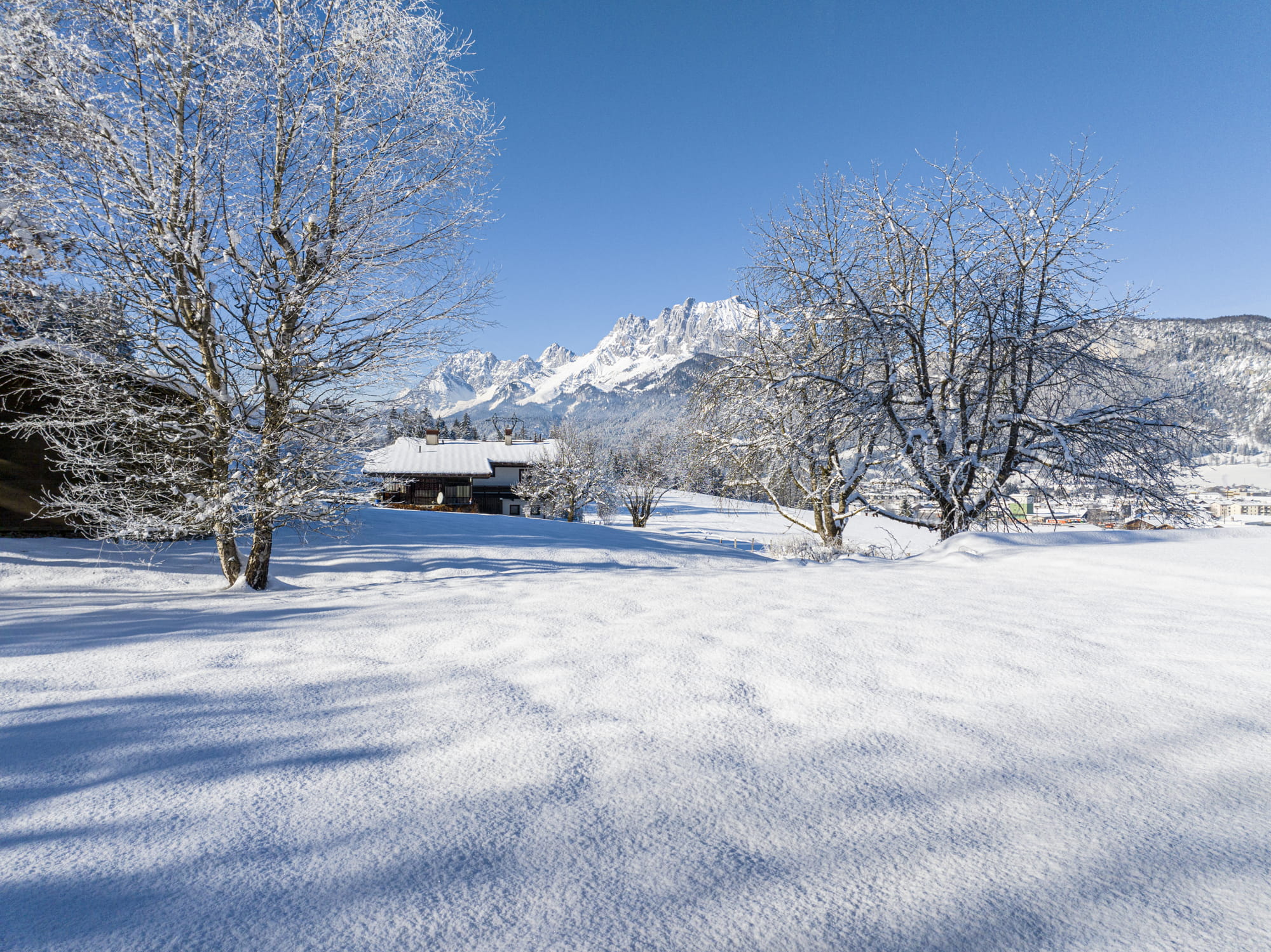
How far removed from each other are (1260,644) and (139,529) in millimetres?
7856

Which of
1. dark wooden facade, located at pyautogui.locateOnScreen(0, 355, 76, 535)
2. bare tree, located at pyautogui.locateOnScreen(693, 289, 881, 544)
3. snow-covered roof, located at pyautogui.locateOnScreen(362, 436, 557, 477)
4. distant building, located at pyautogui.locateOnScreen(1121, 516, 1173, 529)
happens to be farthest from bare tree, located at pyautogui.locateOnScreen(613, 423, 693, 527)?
dark wooden facade, located at pyautogui.locateOnScreen(0, 355, 76, 535)

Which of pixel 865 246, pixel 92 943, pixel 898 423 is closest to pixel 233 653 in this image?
pixel 92 943

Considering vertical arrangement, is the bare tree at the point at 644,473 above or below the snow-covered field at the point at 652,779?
above

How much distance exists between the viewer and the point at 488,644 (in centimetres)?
326

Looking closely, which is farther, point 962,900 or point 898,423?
point 898,423

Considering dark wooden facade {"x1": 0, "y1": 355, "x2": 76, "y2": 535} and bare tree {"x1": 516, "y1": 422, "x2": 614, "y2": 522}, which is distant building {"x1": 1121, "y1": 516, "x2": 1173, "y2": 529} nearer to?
dark wooden facade {"x1": 0, "y1": 355, "x2": 76, "y2": 535}

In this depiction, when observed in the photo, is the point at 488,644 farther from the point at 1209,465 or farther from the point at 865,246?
the point at 1209,465

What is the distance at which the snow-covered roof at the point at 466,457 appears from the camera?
38.8m

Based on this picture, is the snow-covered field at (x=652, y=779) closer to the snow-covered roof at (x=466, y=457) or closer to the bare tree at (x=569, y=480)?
the bare tree at (x=569, y=480)

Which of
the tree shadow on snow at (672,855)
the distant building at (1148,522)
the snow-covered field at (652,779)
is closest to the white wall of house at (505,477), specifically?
the distant building at (1148,522)

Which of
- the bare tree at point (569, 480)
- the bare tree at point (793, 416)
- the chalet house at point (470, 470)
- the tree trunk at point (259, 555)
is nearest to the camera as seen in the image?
the tree trunk at point (259, 555)

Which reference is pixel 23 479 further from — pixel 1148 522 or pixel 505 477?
pixel 505 477

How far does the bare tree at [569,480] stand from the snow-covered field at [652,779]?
33.8 m

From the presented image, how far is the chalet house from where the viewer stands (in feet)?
127
